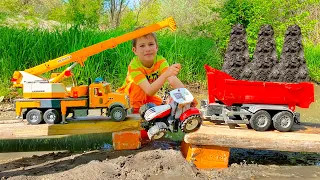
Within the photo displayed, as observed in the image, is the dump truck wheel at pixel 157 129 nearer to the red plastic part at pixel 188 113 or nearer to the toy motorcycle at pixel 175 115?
the toy motorcycle at pixel 175 115

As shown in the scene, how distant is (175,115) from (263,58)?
9.54 meters

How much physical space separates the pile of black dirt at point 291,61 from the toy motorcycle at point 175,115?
997cm

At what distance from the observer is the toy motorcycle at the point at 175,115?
11.2 ft

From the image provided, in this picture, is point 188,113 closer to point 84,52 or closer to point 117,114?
point 117,114

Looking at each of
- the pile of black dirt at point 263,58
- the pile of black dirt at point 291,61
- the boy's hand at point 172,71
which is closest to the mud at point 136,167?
the boy's hand at point 172,71

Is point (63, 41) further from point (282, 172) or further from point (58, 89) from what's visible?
point (282, 172)

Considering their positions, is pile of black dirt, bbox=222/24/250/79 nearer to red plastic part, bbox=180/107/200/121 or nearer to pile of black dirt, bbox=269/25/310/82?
pile of black dirt, bbox=269/25/310/82

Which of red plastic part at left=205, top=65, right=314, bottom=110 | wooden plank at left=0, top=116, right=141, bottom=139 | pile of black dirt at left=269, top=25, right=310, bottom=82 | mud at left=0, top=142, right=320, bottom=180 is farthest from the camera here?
pile of black dirt at left=269, top=25, right=310, bottom=82

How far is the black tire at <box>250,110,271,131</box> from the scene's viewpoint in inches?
154

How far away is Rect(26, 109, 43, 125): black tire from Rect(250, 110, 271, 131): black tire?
6.68 feet

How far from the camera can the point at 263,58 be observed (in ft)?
40.9

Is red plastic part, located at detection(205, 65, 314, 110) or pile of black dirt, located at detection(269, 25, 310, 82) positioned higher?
pile of black dirt, located at detection(269, 25, 310, 82)

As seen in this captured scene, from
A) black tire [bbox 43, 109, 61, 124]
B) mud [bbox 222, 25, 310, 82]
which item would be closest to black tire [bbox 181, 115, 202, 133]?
black tire [bbox 43, 109, 61, 124]

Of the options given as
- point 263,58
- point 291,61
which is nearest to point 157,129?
point 263,58
